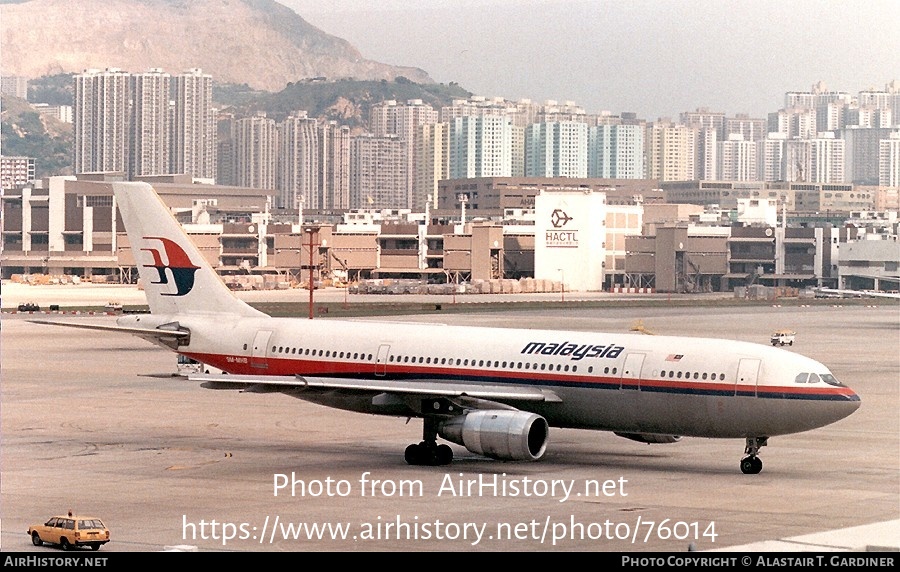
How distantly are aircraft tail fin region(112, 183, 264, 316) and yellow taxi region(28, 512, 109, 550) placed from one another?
869 inches

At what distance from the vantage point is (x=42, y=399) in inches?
2613

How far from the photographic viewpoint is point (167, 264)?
54.0 m

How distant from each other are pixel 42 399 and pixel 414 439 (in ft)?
66.0

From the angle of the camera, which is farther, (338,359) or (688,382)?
(338,359)

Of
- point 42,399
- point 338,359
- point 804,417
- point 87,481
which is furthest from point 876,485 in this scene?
point 42,399

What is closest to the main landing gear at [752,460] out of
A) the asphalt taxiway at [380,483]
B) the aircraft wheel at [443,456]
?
the asphalt taxiway at [380,483]

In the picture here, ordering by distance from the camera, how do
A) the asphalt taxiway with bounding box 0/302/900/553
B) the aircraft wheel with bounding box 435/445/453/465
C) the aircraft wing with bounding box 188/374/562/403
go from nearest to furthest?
the asphalt taxiway with bounding box 0/302/900/553 < the aircraft wing with bounding box 188/374/562/403 < the aircraft wheel with bounding box 435/445/453/465

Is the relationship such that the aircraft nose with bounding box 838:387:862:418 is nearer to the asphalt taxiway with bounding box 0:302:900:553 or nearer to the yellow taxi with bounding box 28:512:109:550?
the asphalt taxiway with bounding box 0:302:900:553

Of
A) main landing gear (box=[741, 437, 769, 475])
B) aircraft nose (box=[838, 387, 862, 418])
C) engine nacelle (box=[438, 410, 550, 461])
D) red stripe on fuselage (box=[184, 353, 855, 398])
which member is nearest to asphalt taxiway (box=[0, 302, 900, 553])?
main landing gear (box=[741, 437, 769, 475])

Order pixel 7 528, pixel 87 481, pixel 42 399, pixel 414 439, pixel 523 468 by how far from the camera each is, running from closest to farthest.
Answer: pixel 7 528 < pixel 87 481 < pixel 523 468 < pixel 414 439 < pixel 42 399

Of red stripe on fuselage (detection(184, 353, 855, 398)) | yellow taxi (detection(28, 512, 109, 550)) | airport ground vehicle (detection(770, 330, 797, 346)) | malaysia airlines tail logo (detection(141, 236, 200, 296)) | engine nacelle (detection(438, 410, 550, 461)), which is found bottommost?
airport ground vehicle (detection(770, 330, 797, 346))

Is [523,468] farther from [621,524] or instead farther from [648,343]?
[621,524]

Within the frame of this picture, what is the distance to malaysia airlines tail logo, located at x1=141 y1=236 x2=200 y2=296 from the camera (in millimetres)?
53781

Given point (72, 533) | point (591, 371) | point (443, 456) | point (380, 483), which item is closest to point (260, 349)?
point (443, 456)
